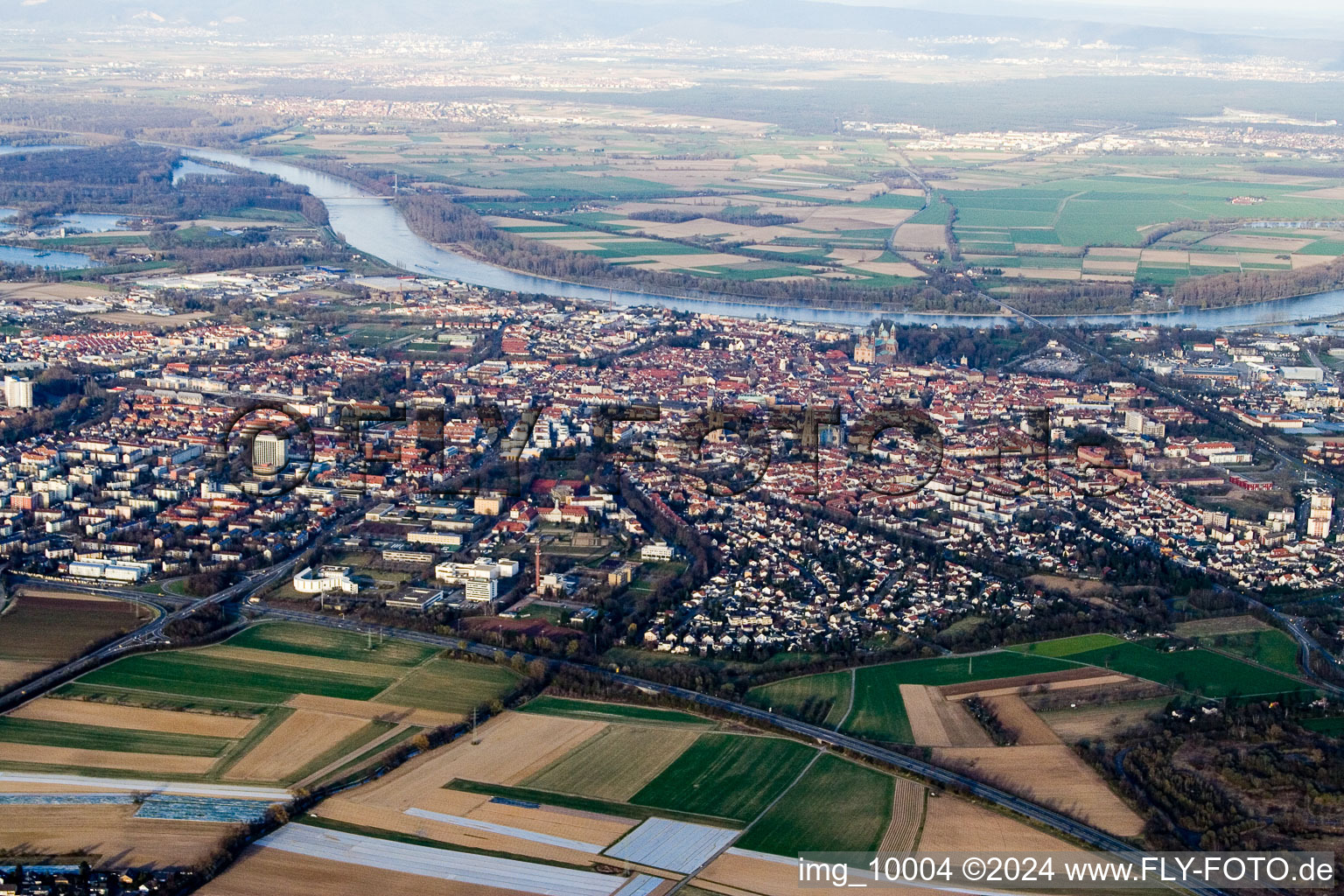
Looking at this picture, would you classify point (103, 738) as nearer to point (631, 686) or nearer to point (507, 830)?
point (507, 830)

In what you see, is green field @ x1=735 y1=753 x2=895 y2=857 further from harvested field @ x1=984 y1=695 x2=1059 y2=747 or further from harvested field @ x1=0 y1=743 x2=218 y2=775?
harvested field @ x1=0 y1=743 x2=218 y2=775

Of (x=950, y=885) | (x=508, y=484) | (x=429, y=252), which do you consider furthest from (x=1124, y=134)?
(x=950, y=885)

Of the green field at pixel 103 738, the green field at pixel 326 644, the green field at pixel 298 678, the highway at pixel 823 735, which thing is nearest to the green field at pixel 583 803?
the green field at pixel 298 678

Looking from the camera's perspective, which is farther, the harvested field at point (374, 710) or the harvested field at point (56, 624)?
the harvested field at point (56, 624)

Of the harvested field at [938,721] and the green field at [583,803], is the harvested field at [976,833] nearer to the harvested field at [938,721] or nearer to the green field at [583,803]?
the harvested field at [938,721]

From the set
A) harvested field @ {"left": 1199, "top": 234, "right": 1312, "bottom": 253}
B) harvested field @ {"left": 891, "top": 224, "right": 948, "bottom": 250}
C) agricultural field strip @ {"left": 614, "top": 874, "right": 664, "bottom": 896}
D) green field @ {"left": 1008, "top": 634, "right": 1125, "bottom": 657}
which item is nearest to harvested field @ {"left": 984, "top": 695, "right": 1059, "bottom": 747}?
green field @ {"left": 1008, "top": 634, "right": 1125, "bottom": 657}

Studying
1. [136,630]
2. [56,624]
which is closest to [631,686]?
[136,630]
